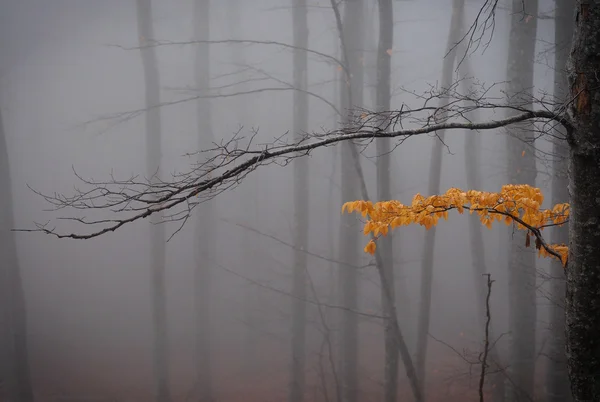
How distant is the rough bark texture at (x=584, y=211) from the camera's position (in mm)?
2957

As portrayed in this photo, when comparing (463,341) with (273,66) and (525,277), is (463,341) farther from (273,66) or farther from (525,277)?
(273,66)

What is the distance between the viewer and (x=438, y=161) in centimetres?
1130

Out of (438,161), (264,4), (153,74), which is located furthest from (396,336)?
(264,4)

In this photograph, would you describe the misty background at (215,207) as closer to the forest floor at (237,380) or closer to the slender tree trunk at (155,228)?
the forest floor at (237,380)

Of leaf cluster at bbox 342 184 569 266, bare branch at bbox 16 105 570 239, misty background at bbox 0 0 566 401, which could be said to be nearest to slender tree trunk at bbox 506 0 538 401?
leaf cluster at bbox 342 184 569 266

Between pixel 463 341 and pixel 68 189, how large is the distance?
25986 millimetres

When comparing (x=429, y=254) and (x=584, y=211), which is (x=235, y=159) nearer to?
(x=584, y=211)

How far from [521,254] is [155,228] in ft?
28.4

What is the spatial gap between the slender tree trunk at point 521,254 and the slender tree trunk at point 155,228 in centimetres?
836

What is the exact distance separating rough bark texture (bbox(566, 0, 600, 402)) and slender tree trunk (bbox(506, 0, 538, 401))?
16.7 ft

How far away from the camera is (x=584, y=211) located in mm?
3102

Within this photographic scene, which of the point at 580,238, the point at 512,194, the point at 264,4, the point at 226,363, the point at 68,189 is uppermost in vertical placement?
the point at 264,4

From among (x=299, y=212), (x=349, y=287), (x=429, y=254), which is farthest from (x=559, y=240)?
(x=299, y=212)

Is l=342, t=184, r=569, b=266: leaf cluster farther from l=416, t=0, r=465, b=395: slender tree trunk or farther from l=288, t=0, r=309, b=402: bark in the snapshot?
l=288, t=0, r=309, b=402: bark
